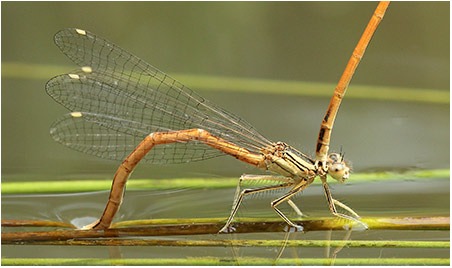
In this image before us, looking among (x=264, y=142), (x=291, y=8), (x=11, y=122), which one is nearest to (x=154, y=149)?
(x=264, y=142)

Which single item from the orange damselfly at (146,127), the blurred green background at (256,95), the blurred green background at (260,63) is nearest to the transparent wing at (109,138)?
the orange damselfly at (146,127)

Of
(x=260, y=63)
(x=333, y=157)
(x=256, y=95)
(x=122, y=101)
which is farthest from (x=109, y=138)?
(x=260, y=63)

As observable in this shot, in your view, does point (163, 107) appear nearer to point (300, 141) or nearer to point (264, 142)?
point (264, 142)

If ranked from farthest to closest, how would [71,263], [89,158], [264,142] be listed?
[89,158], [264,142], [71,263]

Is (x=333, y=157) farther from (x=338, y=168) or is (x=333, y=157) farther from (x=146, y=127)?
(x=146, y=127)

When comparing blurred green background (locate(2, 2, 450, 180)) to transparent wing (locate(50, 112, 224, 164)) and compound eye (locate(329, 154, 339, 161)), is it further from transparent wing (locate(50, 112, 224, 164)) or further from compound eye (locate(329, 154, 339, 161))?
compound eye (locate(329, 154, 339, 161))

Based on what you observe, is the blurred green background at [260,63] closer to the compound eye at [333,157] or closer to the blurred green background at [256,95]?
the blurred green background at [256,95]

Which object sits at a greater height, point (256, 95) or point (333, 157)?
point (256, 95)
